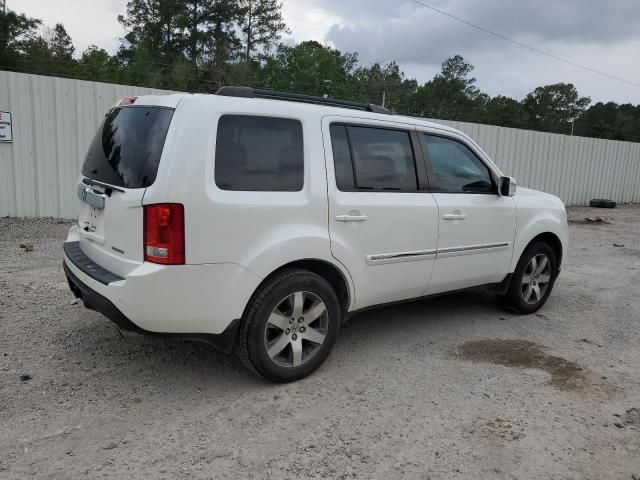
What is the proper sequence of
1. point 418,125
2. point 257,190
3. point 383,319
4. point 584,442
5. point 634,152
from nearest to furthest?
point 584,442 < point 257,190 < point 418,125 < point 383,319 < point 634,152

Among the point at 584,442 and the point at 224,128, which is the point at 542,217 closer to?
the point at 584,442

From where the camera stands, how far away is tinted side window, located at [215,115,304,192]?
3127 mm

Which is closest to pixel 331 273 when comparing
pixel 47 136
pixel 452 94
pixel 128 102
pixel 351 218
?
pixel 351 218

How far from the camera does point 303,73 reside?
44500 millimetres

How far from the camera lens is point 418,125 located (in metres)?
4.34

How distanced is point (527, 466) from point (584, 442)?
492mm

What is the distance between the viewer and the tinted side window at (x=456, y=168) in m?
4.36

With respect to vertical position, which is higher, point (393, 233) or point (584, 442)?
point (393, 233)

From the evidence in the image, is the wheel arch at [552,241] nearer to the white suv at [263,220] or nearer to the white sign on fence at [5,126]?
the white suv at [263,220]

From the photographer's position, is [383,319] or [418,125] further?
[383,319]

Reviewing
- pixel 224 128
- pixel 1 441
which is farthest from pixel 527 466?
pixel 1 441

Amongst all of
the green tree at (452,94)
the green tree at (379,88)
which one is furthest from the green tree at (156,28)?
the green tree at (452,94)

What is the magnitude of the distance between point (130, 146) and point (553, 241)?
4256 mm

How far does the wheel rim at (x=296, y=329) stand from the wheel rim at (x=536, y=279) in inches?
99.7
